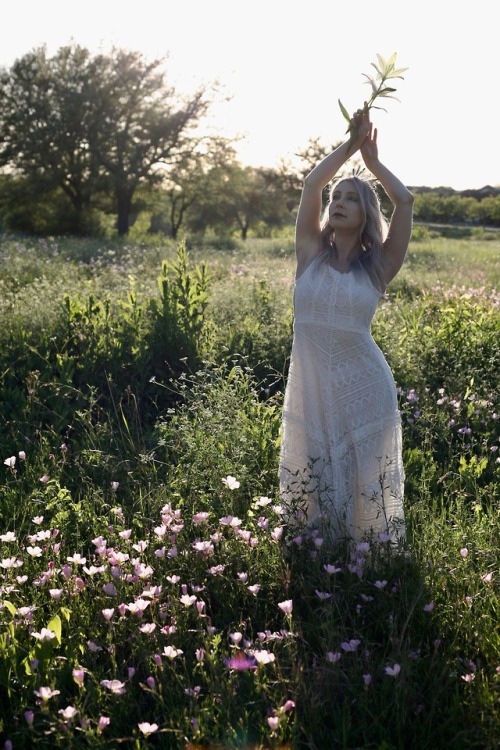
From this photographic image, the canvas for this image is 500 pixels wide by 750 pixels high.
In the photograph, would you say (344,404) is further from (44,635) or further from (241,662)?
(44,635)

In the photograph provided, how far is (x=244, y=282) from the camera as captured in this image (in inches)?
400

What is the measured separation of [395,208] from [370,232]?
170mm

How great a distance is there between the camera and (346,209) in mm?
3635

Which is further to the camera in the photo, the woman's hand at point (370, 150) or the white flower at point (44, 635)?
the woman's hand at point (370, 150)

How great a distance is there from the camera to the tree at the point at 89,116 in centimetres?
3209

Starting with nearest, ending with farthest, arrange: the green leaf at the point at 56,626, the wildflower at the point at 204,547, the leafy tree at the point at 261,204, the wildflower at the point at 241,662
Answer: the wildflower at the point at 241,662 → the green leaf at the point at 56,626 → the wildflower at the point at 204,547 → the leafy tree at the point at 261,204

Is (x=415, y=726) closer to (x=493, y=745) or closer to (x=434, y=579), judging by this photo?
(x=493, y=745)

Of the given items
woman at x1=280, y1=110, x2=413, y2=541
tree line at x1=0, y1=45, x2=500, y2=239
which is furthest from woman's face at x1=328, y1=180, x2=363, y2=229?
Answer: tree line at x1=0, y1=45, x2=500, y2=239

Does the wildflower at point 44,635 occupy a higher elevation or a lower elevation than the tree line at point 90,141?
lower

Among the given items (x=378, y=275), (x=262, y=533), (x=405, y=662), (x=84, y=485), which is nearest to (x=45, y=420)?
(x=84, y=485)

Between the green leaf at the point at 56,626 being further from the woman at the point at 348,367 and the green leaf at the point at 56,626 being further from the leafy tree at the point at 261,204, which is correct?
the leafy tree at the point at 261,204

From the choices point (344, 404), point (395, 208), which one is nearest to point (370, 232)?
point (395, 208)

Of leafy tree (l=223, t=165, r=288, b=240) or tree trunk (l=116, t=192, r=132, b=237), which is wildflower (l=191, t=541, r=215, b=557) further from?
leafy tree (l=223, t=165, r=288, b=240)

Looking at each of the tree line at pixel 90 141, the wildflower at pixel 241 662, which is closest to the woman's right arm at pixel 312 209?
the wildflower at pixel 241 662
